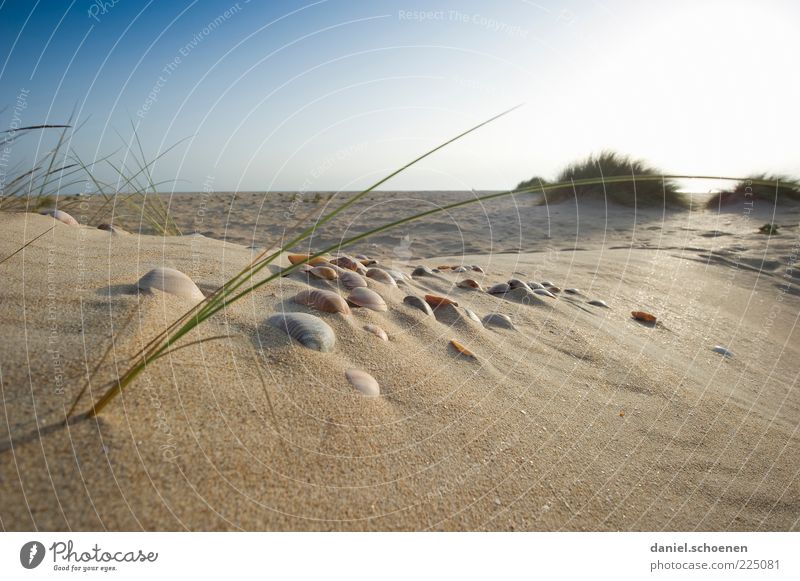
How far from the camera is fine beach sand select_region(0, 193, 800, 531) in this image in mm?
1013

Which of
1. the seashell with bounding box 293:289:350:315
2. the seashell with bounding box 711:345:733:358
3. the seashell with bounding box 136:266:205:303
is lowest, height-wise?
the seashell with bounding box 711:345:733:358

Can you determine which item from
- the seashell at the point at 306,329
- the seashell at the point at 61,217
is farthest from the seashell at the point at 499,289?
the seashell at the point at 61,217

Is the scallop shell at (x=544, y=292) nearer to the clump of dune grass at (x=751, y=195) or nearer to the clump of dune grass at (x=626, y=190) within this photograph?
the clump of dune grass at (x=626, y=190)

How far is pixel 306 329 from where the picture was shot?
177 centimetres

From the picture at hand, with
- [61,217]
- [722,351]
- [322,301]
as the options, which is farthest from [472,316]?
[61,217]

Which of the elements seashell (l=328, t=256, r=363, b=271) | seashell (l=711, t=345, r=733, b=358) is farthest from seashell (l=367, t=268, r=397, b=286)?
seashell (l=711, t=345, r=733, b=358)

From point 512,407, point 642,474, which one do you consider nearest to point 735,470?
point 642,474

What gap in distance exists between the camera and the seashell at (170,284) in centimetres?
180

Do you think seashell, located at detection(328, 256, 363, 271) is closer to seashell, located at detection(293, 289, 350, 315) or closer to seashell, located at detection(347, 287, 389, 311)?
seashell, located at detection(347, 287, 389, 311)

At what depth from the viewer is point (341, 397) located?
1.50 m

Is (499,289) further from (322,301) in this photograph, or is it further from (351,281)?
(322,301)

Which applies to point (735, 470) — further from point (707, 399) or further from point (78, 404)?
point (78, 404)

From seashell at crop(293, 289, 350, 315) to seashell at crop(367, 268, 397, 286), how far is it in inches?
30.2

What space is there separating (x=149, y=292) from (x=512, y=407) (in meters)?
1.51
